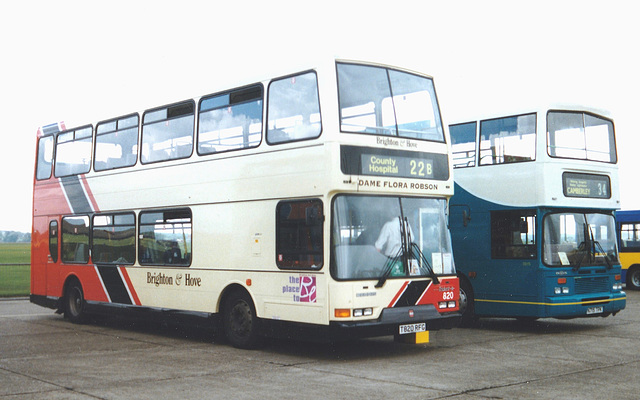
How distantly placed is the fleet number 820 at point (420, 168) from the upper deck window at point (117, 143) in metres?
5.97

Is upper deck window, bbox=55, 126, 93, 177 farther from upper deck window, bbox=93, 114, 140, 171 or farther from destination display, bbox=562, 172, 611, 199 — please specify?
destination display, bbox=562, 172, 611, 199

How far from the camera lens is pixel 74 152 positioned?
1677 centimetres

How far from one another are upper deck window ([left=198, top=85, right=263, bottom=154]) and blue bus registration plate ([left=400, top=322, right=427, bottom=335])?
3670mm

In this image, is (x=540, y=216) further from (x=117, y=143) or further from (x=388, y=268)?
(x=117, y=143)

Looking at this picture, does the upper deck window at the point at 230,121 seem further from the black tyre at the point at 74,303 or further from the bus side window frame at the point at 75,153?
the black tyre at the point at 74,303

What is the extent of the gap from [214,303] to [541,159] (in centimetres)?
667

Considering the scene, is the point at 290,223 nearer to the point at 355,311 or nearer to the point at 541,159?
the point at 355,311

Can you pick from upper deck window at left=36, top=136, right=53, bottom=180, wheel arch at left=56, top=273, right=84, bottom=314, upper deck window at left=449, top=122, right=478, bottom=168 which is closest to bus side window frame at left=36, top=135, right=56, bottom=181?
upper deck window at left=36, top=136, right=53, bottom=180

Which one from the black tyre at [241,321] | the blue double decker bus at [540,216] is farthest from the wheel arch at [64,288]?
the blue double decker bus at [540,216]

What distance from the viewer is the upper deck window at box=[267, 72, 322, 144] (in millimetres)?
10875

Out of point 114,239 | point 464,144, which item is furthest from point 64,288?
point 464,144

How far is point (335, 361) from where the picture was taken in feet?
35.3

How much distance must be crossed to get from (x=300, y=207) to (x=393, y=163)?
155 centimetres

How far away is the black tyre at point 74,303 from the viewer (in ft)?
54.1
